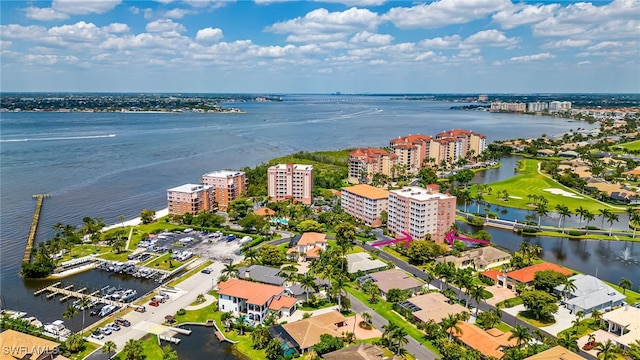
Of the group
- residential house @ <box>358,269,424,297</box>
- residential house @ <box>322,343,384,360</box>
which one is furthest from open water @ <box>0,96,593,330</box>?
residential house @ <box>322,343,384,360</box>

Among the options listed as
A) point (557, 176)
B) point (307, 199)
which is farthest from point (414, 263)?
point (557, 176)

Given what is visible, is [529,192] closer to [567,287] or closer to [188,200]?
[567,287]

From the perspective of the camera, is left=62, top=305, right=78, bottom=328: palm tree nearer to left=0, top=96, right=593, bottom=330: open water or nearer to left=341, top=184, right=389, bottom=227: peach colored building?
left=0, top=96, right=593, bottom=330: open water

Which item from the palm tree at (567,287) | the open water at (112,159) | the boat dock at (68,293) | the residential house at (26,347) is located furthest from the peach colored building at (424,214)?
the residential house at (26,347)

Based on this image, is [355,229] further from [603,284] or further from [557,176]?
[557,176]

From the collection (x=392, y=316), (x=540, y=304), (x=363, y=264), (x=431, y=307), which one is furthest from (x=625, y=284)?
(x=363, y=264)

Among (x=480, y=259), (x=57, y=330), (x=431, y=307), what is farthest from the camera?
(x=480, y=259)

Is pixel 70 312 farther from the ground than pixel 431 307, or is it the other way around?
pixel 70 312
